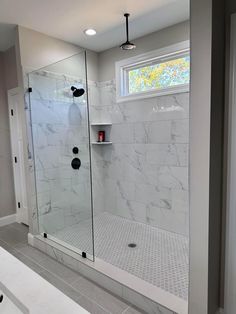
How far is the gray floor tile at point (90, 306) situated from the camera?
187cm

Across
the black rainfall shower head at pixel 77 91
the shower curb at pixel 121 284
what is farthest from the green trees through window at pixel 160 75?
the shower curb at pixel 121 284

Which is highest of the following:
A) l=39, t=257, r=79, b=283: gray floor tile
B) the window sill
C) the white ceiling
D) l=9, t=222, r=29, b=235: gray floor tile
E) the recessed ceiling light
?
the recessed ceiling light

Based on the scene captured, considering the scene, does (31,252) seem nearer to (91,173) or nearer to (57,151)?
(91,173)

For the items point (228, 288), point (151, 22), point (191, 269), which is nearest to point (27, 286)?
point (191, 269)

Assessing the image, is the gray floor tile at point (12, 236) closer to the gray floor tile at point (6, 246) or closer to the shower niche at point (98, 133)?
the gray floor tile at point (6, 246)

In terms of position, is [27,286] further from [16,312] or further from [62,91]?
[62,91]

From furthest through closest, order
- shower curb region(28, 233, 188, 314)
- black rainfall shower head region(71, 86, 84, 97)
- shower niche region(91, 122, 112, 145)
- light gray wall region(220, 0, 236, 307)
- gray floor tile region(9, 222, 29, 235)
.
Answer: shower niche region(91, 122, 112, 145), gray floor tile region(9, 222, 29, 235), black rainfall shower head region(71, 86, 84, 97), shower curb region(28, 233, 188, 314), light gray wall region(220, 0, 236, 307)

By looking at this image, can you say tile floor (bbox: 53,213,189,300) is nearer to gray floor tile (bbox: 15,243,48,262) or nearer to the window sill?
gray floor tile (bbox: 15,243,48,262)

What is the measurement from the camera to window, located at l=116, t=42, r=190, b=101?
9.52 feet

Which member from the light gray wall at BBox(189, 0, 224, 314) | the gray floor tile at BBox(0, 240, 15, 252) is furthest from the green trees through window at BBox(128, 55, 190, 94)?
the gray floor tile at BBox(0, 240, 15, 252)

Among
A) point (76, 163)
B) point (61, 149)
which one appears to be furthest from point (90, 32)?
point (76, 163)

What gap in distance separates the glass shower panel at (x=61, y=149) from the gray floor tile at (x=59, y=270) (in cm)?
37

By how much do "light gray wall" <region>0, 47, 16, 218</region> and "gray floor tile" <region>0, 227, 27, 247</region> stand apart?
0.33 metres

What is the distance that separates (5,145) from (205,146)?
3.26 meters
